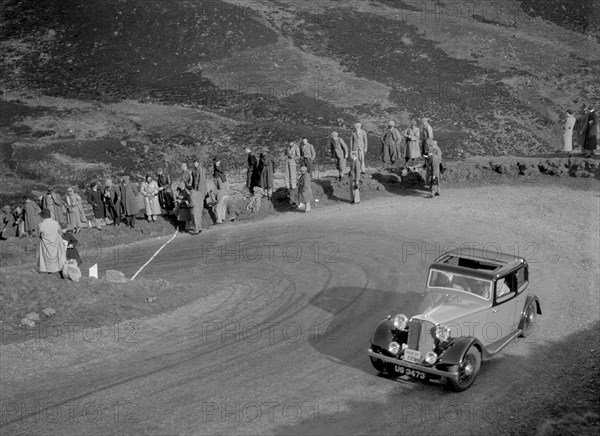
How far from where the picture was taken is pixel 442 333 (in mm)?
14242

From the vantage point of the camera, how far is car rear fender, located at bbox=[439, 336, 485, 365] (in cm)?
1364

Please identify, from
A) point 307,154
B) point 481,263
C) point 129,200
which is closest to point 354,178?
point 307,154

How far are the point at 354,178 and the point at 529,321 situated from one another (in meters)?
12.4

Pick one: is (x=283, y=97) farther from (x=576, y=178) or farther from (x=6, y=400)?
(x=6, y=400)

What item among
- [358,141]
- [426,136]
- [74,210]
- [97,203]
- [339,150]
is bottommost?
[74,210]

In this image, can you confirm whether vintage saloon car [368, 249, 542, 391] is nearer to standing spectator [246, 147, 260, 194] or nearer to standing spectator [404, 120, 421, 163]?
standing spectator [404, 120, 421, 163]

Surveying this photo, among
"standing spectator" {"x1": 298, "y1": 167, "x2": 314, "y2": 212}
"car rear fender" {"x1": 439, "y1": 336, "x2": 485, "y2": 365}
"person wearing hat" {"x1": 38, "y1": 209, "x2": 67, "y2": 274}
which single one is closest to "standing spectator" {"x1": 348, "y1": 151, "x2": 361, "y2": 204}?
"standing spectator" {"x1": 298, "y1": 167, "x2": 314, "y2": 212}

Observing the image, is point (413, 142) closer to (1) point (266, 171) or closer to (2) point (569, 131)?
(1) point (266, 171)

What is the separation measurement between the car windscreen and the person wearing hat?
1041cm

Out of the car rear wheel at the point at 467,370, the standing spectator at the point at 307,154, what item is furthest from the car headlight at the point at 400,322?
the standing spectator at the point at 307,154

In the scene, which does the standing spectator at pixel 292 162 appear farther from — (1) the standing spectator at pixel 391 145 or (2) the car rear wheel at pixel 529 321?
(2) the car rear wheel at pixel 529 321

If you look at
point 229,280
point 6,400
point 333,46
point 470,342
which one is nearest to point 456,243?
point 229,280

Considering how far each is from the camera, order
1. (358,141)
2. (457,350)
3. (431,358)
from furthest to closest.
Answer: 1. (358,141)
2. (431,358)
3. (457,350)

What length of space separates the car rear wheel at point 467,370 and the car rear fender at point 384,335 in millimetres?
1500
